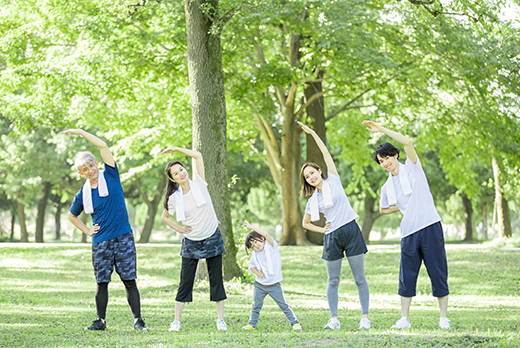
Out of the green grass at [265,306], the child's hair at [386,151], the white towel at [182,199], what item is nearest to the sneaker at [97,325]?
the green grass at [265,306]

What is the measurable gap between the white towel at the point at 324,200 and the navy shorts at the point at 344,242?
0.87 feet

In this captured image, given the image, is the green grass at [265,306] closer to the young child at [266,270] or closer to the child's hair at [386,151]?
the young child at [266,270]

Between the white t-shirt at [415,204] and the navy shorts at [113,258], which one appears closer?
the white t-shirt at [415,204]

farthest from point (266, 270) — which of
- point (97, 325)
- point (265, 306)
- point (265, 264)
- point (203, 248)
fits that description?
point (265, 306)

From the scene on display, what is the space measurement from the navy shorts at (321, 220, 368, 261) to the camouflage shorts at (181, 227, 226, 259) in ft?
3.97

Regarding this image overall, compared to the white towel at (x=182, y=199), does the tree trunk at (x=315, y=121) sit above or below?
above

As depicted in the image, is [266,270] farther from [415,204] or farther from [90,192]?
[90,192]

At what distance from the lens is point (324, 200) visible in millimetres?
6020

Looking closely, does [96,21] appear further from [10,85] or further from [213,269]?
[213,269]

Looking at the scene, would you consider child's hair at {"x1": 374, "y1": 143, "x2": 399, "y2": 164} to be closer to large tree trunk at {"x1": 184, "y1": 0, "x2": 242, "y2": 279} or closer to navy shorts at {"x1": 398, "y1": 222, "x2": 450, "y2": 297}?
navy shorts at {"x1": 398, "y1": 222, "x2": 450, "y2": 297}

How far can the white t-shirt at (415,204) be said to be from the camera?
5.79 m

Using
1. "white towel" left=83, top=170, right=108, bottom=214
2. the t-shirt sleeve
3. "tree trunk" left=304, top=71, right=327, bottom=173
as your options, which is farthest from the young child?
"tree trunk" left=304, top=71, right=327, bottom=173

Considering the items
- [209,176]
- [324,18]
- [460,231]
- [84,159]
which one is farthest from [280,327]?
[460,231]

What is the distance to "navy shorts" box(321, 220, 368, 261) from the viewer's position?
598 centimetres
